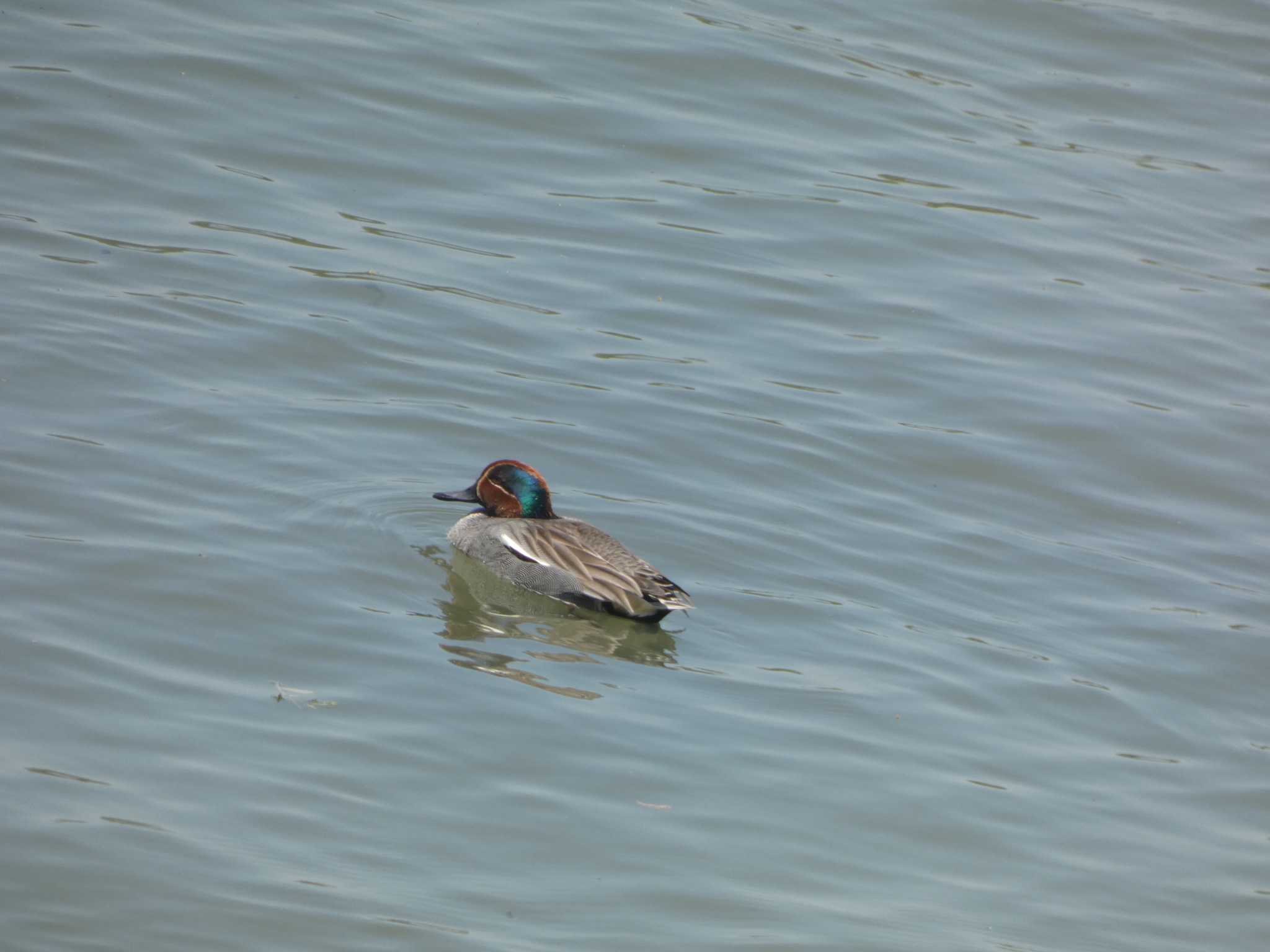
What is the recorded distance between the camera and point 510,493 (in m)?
9.74

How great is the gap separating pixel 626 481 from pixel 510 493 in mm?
896

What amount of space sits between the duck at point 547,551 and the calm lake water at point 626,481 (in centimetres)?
17

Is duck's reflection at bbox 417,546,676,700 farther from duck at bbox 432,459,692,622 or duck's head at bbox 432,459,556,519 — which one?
duck's head at bbox 432,459,556,519

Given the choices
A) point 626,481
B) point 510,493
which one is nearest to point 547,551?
point 510,493

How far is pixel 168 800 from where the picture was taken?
20.3ft

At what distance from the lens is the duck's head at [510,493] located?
9.68 meters

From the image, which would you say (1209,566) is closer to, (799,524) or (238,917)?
(799,524)

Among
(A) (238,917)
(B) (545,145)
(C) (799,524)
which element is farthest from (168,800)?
(B) (545,145)

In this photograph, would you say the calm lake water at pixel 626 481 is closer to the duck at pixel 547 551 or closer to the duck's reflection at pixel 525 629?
the duck's reflection at pixel 525 629

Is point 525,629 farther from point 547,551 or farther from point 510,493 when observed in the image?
point 510,493

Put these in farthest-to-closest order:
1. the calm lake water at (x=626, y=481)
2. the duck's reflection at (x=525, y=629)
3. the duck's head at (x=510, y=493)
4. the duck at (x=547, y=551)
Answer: the duck's head at (x=510, y=493) → the duck at (x=547, y=551) → the duck's reflection at (x=525, y=629) → the calm lake water at (x=626, y=481)

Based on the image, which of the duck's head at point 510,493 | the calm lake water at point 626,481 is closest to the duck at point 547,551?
the duck's head at point 510,493

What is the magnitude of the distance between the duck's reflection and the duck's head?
0.34 metres

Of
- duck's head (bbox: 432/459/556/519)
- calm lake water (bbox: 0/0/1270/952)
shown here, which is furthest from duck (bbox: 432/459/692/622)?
calm lake water (bbox: 0/0/1270/952)
